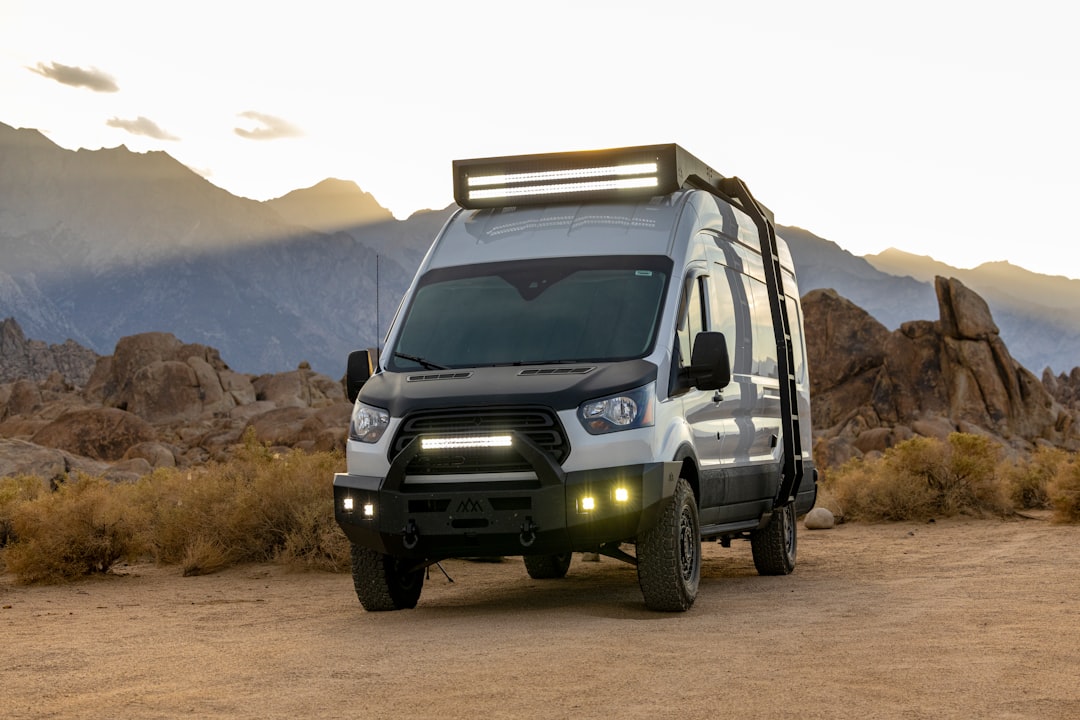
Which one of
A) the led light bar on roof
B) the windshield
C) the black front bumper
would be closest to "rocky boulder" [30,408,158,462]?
the led light bar on roof

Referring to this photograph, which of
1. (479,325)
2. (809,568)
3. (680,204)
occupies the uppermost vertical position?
(680,204)

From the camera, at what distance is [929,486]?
20.0 m

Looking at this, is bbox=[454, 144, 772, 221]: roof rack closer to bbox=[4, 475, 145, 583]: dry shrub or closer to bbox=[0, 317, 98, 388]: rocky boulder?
bbox=[4, 475, 145, 583]: dry shrub

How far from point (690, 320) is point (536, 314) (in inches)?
47.8

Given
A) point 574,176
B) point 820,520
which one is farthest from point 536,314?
point 820,520

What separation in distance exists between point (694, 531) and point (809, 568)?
168 inches

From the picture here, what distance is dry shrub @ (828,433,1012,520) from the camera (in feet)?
64.0

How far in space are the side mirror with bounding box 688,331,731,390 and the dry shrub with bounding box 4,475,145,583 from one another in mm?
7605

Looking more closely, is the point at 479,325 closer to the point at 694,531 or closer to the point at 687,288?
the point at 687,288

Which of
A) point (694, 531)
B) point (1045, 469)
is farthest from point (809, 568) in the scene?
point (1045, 469)

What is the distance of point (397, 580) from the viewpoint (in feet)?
33.4

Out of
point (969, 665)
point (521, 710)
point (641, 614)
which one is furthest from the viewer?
point (641, 614)

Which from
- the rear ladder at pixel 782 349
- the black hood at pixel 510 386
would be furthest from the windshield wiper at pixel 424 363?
the rear ladder at pixel 782 349

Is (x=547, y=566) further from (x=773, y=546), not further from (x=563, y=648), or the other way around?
(x=563, y=648)
